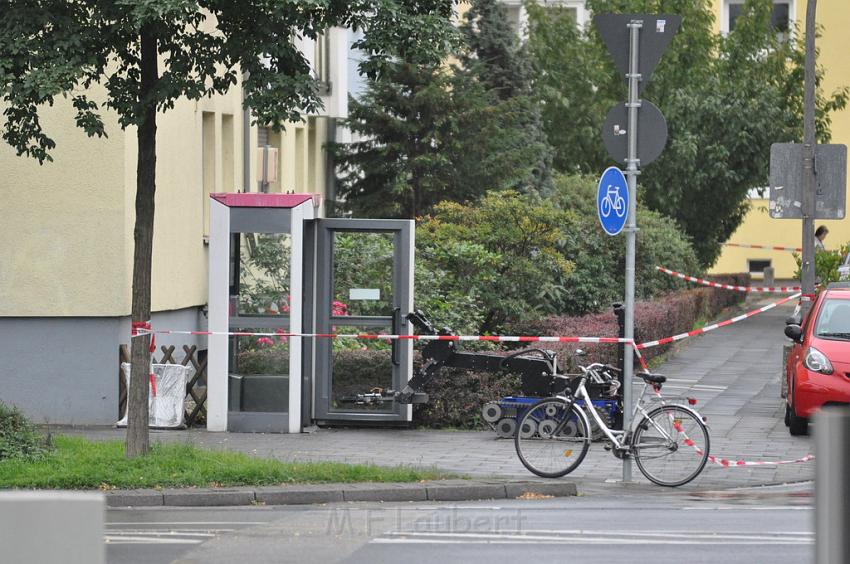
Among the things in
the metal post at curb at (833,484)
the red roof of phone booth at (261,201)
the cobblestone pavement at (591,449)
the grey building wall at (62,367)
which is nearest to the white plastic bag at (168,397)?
the cobblestone pavement at (591,449)

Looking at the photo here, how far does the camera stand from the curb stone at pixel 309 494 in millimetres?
10820

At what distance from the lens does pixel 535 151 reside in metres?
32.1

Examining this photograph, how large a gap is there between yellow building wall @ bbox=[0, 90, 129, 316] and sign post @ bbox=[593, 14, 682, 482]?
616 cm

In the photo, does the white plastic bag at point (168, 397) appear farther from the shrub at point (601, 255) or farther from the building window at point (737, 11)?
the building window at point (737, 11)

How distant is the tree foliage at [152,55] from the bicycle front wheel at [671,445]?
137 inches

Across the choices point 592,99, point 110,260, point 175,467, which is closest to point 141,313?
point 175,467

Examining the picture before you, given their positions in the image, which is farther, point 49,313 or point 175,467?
point 49,313

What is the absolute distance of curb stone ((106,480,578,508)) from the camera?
10.8m

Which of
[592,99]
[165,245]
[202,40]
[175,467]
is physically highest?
[592,99]

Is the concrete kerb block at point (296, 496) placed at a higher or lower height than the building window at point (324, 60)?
lower

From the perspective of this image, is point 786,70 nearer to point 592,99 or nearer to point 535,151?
point 592,99

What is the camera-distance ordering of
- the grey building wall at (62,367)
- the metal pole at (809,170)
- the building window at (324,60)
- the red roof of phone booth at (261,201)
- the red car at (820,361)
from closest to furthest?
the red car at (820,361), the red roof of phone booth at (261,201), the grey building wall at (62,367), the metal pole at (809,170), the building window at (324,60)

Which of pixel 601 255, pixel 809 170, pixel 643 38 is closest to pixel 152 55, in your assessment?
pixel 643 38

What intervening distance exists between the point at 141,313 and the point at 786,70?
90.4 ft
